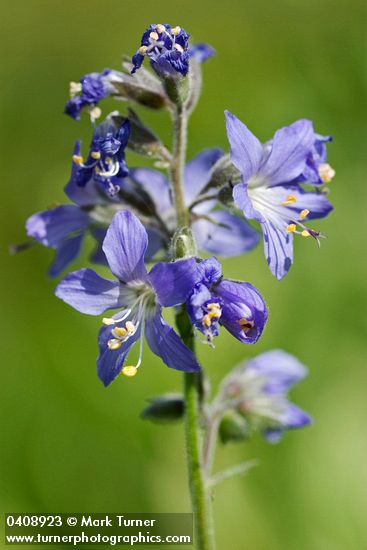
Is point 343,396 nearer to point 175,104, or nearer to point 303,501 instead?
point 303,501

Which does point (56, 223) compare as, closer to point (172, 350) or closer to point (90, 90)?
point (90, 90)

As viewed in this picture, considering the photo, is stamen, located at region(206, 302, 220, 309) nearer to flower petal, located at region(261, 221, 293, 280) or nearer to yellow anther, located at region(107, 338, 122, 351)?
flower petal, located at region(261, 221, 293, 280)

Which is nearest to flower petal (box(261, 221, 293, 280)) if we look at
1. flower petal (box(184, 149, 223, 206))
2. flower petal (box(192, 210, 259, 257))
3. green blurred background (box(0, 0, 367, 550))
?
flower petal (box(192, 210, 259, 257))

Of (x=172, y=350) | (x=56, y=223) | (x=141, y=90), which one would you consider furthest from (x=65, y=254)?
(x=172, y=350)

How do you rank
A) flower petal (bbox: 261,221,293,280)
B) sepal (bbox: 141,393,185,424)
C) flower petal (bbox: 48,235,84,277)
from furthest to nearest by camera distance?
flower petal (bbox: 48,235,84,277) → sepal (bbox: 141,393,185,424) → flower petal (bbox: 261,221,293,280)

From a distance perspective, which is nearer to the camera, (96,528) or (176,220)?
(176,220)

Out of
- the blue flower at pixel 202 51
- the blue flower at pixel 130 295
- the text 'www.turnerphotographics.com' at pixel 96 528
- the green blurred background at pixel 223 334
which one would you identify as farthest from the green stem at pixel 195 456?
the green blurred background at pixel 223 334
